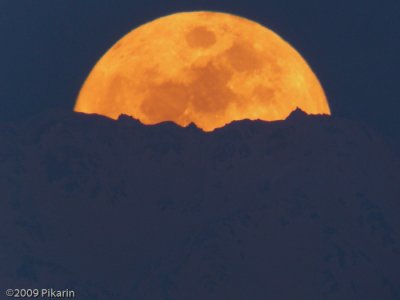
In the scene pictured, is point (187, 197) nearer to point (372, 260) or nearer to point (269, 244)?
point (269, 244)

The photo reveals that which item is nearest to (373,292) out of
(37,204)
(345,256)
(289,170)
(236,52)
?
(345,256)

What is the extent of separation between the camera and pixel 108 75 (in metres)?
74.5

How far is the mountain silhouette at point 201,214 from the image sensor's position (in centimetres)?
7200

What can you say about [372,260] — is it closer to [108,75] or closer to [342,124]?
[342,124]

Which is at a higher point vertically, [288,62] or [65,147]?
[288,62]

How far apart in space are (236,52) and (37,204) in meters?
14.9

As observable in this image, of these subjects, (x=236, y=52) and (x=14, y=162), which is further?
(x=14, y=162)

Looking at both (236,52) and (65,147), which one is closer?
(236,52)

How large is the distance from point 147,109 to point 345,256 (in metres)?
14.0

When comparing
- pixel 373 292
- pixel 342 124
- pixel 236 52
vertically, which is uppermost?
pixel 236 52

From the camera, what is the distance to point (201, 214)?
76688 mm

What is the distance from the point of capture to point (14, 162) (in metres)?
79.4

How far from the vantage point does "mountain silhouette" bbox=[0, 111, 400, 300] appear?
7200 centimetres

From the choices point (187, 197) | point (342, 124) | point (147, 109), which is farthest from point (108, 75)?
point (342, 124)
